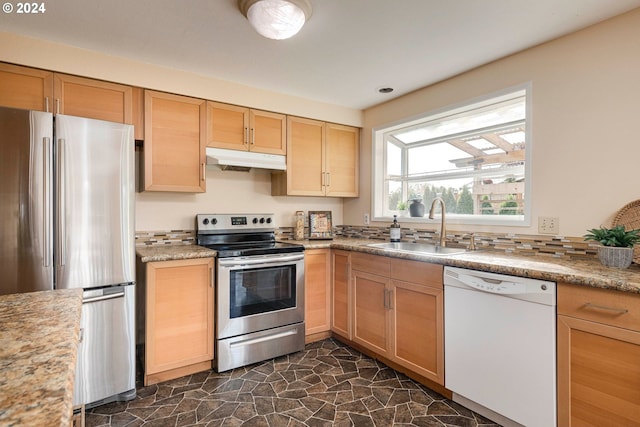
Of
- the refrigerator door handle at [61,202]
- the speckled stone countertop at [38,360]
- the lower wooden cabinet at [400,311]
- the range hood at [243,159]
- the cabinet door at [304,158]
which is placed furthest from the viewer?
the cabinet door at [304,158]

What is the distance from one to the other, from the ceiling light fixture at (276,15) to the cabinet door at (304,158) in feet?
4.48

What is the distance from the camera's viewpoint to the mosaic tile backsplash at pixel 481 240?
204cm

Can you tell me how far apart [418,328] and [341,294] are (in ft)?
2.87

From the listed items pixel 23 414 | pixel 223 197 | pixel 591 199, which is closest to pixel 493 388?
pixel 591 199

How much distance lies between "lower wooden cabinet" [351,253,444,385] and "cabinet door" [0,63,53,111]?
2.49 meters

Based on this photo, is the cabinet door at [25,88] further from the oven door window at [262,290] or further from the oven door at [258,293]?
the oven door window at [262,290]

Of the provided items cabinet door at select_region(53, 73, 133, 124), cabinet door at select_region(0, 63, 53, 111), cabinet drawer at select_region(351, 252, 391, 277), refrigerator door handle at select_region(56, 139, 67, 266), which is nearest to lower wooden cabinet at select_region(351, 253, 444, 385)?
cabinet drawer at select_region(351, 252, 391, 277)

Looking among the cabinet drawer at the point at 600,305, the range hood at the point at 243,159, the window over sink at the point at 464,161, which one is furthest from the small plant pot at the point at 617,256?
the range hood at the point at 243,159

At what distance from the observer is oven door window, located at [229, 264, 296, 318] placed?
254cm

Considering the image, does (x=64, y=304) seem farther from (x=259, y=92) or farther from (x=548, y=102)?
(x=548, y=102)

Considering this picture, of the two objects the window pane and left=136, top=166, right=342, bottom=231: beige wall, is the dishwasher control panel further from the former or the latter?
left=136, top=166, right=342, bottom=231: beige wall

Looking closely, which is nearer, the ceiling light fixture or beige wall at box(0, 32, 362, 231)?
the ceiling light fixture

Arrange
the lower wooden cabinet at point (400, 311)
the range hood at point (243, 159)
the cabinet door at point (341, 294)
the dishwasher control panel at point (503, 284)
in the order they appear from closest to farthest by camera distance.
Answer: the dishwasher control panel at point (503, 284) < the lower wooden cabinet at point (400, 311) < the range hood at point (243, 159) < the cabinet door at point (341, 294)

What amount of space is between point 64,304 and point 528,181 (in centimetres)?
261
